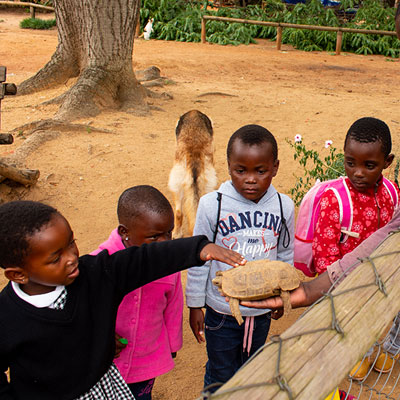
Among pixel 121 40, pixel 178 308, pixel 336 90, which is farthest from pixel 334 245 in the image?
pixel 336 90

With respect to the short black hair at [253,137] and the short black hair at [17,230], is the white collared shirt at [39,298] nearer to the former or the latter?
the short black hair at [17,230]

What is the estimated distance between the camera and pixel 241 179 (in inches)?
91.6

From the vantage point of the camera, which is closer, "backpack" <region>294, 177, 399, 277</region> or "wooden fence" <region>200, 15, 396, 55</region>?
"backpack" <region>294, 177, 399, 277</region>

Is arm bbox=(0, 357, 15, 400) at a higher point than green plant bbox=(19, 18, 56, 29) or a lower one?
lower

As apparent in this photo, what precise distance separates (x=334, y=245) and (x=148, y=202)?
1115mm

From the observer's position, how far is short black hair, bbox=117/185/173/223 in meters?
2.30

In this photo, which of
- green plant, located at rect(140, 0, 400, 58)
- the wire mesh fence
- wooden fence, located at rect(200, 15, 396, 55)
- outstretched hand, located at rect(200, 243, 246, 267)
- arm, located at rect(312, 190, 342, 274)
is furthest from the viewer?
green plant, located at rect(140, 0, 400, 58)

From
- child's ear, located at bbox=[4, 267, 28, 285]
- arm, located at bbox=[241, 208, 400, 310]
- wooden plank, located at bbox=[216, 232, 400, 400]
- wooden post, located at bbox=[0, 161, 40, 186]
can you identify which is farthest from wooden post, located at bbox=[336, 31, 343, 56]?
child's ear, located at bbox=[4, 267, 28, 285]

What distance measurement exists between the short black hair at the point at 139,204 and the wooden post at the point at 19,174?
10.2 feet

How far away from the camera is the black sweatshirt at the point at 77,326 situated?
157cm

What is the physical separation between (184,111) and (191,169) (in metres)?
4.36

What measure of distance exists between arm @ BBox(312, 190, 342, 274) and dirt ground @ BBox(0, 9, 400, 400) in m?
1.08

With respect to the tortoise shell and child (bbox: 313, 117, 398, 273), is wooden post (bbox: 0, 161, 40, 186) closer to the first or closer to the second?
child (bbox: 313, 117, 398, 273)

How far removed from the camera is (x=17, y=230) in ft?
5.17
